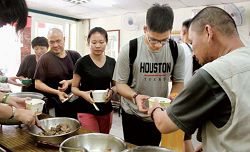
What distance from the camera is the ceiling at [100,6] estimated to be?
511 centimetres

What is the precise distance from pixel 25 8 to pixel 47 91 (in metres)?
1.35

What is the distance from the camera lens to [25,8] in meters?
1.22

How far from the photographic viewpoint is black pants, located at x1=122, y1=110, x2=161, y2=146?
6.41ft

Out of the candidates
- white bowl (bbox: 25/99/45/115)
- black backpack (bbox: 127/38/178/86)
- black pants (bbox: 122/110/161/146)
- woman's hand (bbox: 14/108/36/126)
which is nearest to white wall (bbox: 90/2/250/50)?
black backpack (bbox: 127/38/178/86)

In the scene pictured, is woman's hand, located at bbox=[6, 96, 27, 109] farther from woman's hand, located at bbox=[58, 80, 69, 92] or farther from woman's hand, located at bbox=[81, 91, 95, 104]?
woman's hand, located at bbox=[58, 80, 69, 92]

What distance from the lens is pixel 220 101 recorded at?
881mm

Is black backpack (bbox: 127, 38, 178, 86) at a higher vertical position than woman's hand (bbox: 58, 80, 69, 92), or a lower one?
higher

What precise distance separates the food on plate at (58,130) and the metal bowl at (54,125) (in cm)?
3

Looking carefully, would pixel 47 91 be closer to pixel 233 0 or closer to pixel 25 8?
pixel 25 8

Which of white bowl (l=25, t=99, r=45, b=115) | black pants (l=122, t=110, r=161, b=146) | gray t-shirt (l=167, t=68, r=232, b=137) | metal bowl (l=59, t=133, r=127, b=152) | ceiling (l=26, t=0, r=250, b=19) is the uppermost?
ceiling (l=26, t=0, r=250, b=19)

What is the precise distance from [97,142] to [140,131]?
0.58 m

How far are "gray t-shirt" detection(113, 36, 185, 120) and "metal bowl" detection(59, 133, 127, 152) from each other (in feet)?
1.71

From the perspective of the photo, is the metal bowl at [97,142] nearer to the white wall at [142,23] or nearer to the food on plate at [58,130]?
the food on plate at [58,130]

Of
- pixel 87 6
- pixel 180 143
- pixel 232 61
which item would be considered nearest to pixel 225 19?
pixel 232 61
